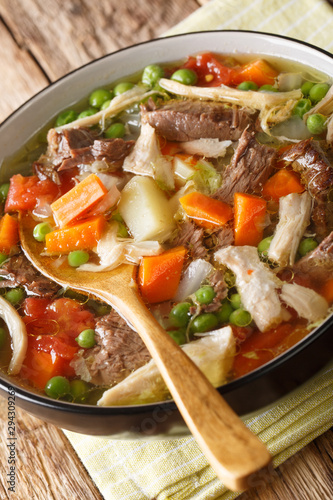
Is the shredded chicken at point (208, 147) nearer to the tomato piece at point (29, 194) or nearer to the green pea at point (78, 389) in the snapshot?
the tomato piece at point (29, 194)

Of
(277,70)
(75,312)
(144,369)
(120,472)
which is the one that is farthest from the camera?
(277,70)

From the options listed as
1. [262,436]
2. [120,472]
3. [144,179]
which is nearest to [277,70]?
[144,179]

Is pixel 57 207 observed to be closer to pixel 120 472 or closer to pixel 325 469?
pixel 120 472

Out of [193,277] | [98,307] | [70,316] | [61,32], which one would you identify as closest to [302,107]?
[193,277]

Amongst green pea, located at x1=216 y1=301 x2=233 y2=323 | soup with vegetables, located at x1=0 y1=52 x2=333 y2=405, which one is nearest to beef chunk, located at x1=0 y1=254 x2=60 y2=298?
soup with vegetables, located at x1=0 y1=52 x2=333 y2=405

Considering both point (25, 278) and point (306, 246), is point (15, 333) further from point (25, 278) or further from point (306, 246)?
point (306, 246)
